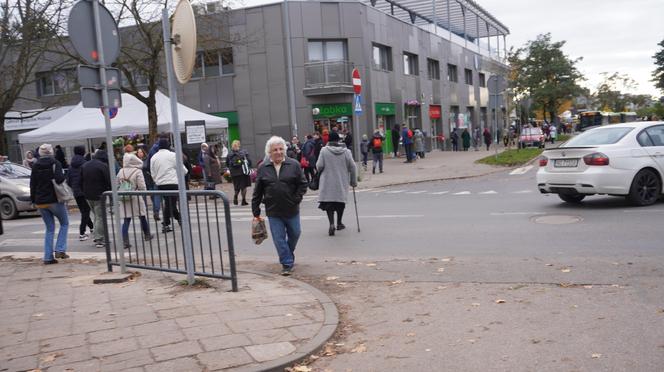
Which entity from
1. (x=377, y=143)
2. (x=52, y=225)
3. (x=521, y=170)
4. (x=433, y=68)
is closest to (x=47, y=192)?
(x=52, y=225)

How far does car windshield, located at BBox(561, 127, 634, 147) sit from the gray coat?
4595mm

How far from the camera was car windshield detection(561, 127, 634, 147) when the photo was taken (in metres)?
11.0

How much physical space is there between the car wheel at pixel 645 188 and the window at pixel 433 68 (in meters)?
30.3

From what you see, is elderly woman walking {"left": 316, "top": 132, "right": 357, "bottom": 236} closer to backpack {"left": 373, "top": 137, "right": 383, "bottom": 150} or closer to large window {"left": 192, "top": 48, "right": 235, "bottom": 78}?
backpack {"left": 373, "top": 137, "right": 383, "bottom": 150}

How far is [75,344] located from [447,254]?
4.78 meters

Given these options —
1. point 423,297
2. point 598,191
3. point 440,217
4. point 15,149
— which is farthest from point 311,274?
point 15,149

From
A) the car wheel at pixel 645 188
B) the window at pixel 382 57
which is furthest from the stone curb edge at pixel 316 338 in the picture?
the window at pixel 382 57

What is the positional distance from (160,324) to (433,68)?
126ft

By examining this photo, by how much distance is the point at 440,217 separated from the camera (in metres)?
11.2

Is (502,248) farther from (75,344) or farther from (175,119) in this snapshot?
(75,344)

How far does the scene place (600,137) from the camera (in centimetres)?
1130

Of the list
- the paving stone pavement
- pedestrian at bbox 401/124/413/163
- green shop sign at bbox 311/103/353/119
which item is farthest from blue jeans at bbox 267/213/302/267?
green shop sign at bbox 311/103/353/119

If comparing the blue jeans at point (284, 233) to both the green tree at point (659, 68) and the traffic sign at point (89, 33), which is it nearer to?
the traffic sign at point (89, 33)

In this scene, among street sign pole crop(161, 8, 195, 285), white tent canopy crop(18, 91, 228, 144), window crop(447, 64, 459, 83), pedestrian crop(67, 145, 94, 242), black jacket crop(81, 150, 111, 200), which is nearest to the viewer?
street sign pole crop(161, 8, 195, 285)
